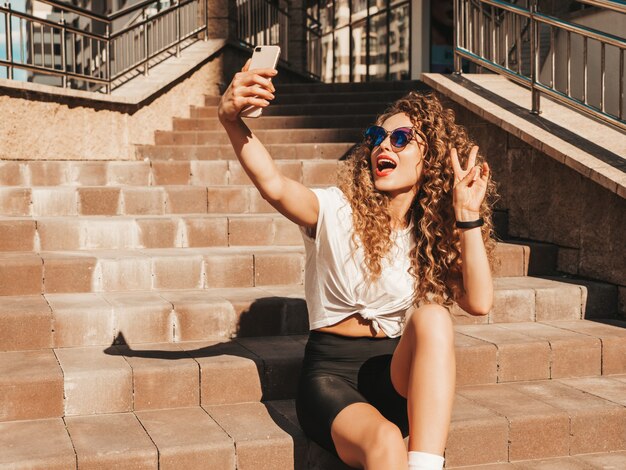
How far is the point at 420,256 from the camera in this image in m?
3.19

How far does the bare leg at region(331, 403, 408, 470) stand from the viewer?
2535 millimetres

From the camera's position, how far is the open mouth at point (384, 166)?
10.4 feet

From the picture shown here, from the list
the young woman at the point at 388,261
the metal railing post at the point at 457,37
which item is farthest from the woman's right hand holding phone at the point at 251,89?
the metal railing post at the point at 457,37

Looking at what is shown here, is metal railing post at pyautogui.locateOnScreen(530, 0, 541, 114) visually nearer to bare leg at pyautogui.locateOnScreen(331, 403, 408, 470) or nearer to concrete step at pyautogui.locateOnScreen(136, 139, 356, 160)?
concrete step at pyautogui.locateOnScreen(136, 139, 356, 160)

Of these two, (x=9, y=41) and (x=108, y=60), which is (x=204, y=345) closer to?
(x=9, y=41)

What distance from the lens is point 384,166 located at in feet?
10.4

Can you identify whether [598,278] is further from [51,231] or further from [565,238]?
[51,231]

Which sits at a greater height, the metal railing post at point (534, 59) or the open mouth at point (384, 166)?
the metal railing post at point (534, 59)

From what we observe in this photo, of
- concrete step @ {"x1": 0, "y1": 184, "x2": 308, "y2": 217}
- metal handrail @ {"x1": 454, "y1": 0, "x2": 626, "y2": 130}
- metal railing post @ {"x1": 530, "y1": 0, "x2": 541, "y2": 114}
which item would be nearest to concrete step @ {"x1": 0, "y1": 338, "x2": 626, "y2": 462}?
concrete step @ {"x1": 0, "y1": 184, "x2": 308, "y2": 217}

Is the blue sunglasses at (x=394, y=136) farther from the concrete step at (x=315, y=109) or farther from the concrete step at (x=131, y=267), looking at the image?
the concrete step at (x=315, y=109)

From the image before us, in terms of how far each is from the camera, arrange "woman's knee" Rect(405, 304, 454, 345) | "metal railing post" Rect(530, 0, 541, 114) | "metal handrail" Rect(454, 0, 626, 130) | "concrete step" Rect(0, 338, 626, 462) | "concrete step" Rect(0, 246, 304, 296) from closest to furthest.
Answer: "woman's knee" Rect(405, 304, 454, 345)
"concrete step" Rect(0, 338, 626, 462)
"concrete step" Rect(0, 246, 304, 296)
"metal handrail" Rect(454, 0, 626, 130)
"metal railing post" Rect(530, 0, 541, 114)

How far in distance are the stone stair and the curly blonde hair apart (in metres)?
0.69

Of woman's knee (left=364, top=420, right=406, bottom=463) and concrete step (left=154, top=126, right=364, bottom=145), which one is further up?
concrete step (left=154, top=126, right=364, bottom=145)

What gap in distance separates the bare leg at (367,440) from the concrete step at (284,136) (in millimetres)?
5838
